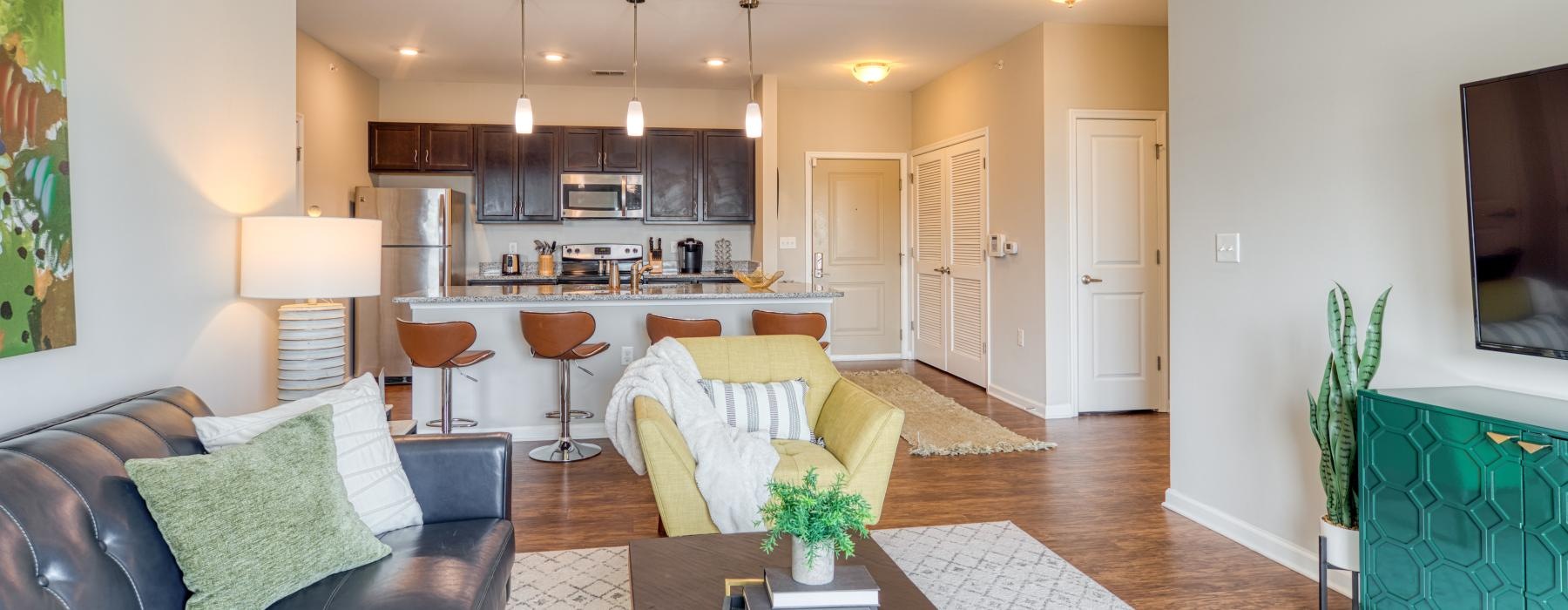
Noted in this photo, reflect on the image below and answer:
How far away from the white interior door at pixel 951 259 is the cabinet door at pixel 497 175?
355 cm

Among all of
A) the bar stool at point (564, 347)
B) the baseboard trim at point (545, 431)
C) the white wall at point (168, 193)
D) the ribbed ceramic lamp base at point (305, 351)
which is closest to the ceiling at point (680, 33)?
the bar stool at point (564, 347)

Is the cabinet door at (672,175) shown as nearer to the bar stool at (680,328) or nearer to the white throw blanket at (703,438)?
the bar stool at (680,328)

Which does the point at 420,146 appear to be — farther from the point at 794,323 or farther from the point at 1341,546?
the point at 1341,546

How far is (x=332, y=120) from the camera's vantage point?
6.02 m

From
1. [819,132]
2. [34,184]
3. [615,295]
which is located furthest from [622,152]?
[34,184]

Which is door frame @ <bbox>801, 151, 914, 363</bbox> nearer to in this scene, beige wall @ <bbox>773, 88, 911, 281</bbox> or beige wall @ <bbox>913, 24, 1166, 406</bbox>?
beige wall @ <bbox>773, 88, 911, 281</bbox>

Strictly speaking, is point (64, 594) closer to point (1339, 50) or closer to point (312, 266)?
point (312, 266)

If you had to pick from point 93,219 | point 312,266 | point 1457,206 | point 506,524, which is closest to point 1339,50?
point 1457,206

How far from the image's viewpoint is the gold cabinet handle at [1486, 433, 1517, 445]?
1.88 meters

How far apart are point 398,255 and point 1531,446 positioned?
6672 mm

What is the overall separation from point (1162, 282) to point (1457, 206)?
3.30 m

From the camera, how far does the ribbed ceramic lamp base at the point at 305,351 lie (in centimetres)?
292

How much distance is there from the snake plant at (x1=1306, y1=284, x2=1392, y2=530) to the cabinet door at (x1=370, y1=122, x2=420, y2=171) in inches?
261

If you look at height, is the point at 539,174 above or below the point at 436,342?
above
